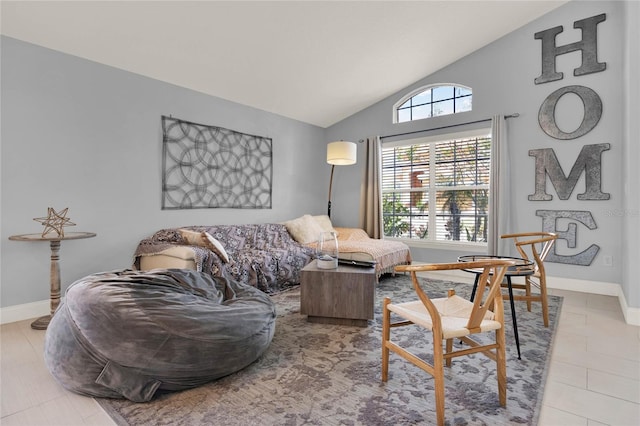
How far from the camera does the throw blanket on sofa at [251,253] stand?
123 inches

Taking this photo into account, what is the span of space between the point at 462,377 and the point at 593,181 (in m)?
3.09

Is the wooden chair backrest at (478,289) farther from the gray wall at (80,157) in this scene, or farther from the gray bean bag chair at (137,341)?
the gray wall at (80,157)

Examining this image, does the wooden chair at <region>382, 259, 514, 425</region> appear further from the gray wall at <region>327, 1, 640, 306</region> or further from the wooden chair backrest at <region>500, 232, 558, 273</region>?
the gray wall at <region>327, 1, 640, 306</region>

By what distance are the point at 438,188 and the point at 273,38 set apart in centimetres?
298

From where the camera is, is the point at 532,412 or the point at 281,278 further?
the point at 281,278

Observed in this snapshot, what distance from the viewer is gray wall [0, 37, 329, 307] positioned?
2.70 m

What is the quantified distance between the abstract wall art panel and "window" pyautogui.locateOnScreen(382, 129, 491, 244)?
2.01 m

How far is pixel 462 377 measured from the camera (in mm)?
1802

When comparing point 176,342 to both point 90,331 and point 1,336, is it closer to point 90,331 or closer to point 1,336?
point 90,331

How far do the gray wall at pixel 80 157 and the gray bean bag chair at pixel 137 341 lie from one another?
5.11ft

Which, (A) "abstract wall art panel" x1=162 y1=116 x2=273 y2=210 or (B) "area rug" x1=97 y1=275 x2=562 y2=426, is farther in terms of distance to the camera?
(A) "abstract wall art panel" x1=162 y1=116 x2=273 y2=210

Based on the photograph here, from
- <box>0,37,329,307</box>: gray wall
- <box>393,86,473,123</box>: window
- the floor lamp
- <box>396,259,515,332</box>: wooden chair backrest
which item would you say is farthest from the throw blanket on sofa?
<box>393,86,473,123</box>: window

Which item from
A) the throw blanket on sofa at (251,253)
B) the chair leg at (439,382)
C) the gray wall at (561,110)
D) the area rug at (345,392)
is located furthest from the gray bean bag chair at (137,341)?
the gray wall at (561,110)

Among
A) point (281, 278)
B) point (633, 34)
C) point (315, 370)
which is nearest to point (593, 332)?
point (315, 370)
